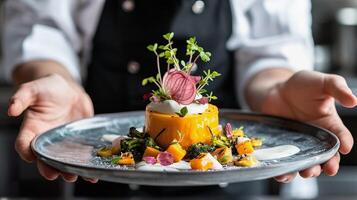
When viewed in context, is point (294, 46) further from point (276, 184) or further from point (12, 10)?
point (276, 184)

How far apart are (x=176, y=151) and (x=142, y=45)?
0.78m

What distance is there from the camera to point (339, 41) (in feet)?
12.3

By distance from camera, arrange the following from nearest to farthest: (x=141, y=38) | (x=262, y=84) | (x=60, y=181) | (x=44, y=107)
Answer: (x=44, y=107)
(x=262, y=84)
(x=141, y=38)
(x=60, y=181)

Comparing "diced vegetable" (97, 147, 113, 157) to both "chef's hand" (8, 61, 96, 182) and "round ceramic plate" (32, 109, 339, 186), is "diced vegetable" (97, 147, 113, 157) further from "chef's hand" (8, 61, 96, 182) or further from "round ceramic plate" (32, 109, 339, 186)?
"chef's hand" (8, 61, 96, 182)

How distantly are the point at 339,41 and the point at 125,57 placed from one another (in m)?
2.09

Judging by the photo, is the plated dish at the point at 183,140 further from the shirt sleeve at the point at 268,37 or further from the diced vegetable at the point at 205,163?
the shirt sleeve at the point at 268,37

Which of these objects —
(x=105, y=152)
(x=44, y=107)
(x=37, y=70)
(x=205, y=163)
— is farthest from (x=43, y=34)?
(x=205, y=163)

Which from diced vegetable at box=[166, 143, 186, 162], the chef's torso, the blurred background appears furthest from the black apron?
the blurred background

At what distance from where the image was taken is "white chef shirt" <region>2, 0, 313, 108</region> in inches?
77.7

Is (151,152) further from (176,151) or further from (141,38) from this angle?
(141,38)

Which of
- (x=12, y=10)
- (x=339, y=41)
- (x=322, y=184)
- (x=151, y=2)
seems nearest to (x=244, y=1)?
(x=151, y=2)

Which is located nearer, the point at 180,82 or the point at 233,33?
the point at 180,82

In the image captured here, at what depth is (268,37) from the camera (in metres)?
2.06

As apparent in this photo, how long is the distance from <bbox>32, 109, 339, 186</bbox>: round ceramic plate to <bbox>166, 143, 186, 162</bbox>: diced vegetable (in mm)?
125
